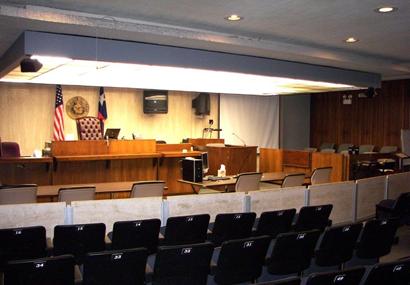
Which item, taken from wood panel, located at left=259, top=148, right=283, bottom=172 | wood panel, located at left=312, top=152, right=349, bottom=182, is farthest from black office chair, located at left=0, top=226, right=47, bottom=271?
wood panel, located at left=259, top=148, right=283, bottom=172

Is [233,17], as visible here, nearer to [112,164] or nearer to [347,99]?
[112,164]

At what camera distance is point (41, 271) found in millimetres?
2826

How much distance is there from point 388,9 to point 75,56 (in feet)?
13.4

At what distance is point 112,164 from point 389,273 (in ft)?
22.4

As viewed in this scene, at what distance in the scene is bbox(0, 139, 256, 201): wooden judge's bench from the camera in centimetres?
796

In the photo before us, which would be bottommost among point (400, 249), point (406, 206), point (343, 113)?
point (400, 249)

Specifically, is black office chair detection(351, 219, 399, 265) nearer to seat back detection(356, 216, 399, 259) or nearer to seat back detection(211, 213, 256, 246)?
seat back detection(356, 216, 399, 259)

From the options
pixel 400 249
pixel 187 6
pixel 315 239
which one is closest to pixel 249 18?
pixel 187 6

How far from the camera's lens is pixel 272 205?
17.7 feet

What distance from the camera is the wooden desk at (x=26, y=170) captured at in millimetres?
7766

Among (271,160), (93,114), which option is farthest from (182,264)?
(93,114)

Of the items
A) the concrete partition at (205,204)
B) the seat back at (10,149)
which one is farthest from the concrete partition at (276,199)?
the seat back at (10,149)

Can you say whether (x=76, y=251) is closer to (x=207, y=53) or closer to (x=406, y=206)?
(x=207, y=53)

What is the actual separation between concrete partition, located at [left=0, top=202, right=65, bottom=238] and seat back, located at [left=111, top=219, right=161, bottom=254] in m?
0.72
